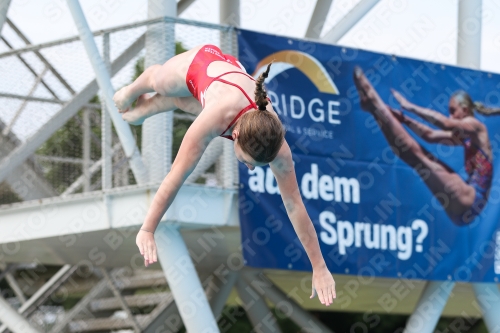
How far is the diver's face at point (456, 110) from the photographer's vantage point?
31.6 feet

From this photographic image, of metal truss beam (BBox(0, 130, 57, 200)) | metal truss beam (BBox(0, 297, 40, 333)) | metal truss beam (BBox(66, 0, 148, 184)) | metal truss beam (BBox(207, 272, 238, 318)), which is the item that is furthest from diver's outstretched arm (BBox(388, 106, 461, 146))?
metal truss beam (BBox(0, 297, 40, 333))

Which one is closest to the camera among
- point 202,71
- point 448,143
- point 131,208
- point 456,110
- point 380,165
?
point 202,71

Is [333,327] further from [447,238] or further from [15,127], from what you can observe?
[15,127]

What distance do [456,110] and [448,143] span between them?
399 millimetres

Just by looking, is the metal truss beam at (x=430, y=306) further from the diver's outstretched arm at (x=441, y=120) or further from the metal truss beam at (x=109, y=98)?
the metal truss beam at (x=109, y=98)

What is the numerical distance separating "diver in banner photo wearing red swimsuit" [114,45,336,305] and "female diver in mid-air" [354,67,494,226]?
4.16 m

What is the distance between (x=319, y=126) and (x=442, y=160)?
163cm

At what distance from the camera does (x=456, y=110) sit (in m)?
9.66

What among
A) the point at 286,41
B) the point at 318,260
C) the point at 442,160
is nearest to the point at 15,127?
the point at 286,41

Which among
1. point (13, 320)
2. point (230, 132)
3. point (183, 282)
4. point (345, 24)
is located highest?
point (345, 24)

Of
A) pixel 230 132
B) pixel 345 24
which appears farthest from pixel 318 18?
pixel 230 132

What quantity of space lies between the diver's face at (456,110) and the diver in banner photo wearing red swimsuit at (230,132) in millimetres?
4945

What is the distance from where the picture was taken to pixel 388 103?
924 centimetres

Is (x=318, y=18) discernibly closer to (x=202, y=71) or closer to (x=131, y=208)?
(x=131, y=208)
